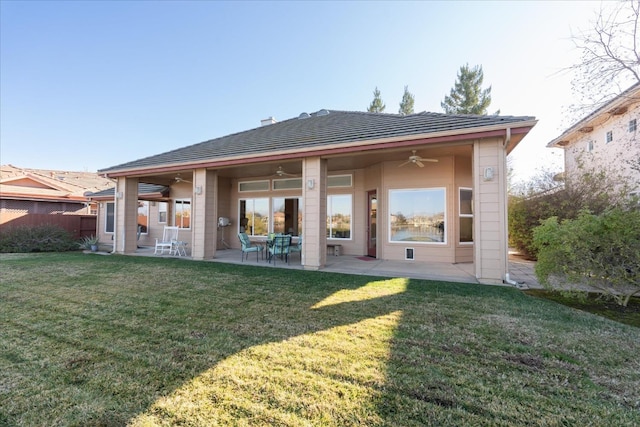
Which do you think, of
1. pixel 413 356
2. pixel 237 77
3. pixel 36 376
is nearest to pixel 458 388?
pixel 413 356

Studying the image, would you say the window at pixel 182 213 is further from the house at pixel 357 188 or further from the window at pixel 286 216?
the window at pixel 286 216

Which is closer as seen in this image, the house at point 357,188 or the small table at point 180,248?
the house at point 357,188

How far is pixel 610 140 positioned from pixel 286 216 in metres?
13.0

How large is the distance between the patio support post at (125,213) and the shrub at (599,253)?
12691 millimetres

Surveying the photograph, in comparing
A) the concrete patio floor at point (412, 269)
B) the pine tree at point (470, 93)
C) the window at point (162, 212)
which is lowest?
the concrete patio floor at point (412, 269)

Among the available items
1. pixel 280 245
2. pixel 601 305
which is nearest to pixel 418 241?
pixel 280 245

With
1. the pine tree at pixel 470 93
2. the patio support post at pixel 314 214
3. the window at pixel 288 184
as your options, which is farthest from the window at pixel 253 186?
the pine tree at pixel 470 93

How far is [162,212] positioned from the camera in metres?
14.0

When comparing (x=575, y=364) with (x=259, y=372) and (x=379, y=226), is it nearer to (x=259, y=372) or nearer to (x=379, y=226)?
(x=259, y=372)

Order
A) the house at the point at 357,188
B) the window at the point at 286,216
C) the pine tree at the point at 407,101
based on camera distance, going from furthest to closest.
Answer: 1. the pine tree at the point at 407,101
2. the window at the point at 286,216
3. the house at the point at 357,188

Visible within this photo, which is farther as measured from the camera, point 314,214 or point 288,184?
point 288,184

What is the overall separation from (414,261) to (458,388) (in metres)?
6.89

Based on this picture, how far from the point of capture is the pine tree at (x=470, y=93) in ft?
73.2

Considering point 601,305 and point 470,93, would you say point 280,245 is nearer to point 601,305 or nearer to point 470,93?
point 601,305
